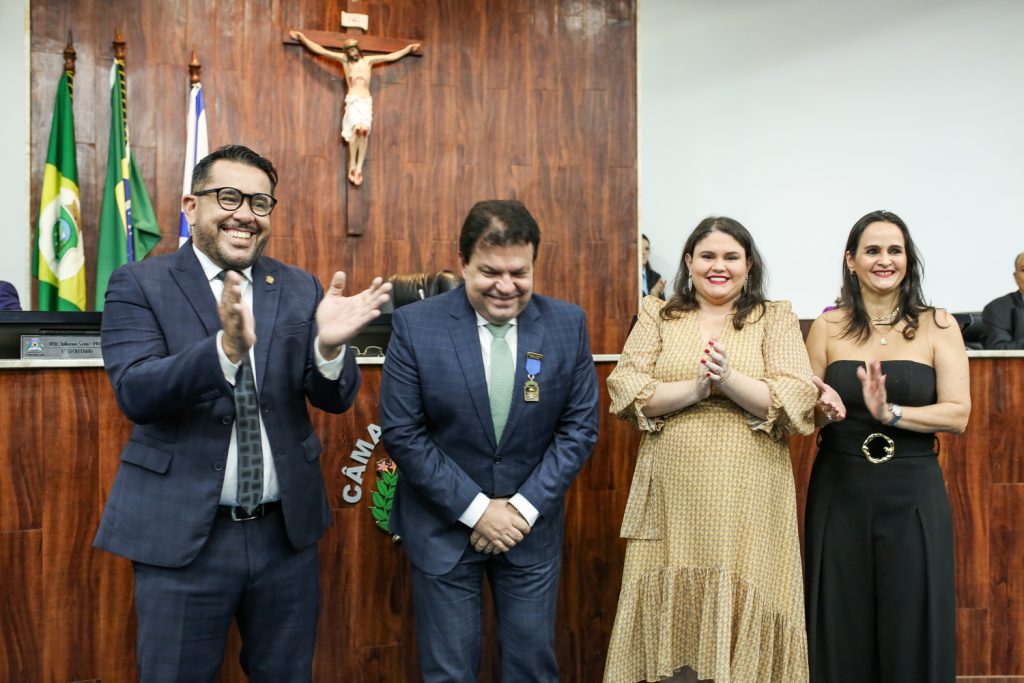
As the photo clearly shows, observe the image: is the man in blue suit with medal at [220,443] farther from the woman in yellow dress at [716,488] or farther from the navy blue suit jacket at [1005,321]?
the navy blue suit jacket at [1005,321]

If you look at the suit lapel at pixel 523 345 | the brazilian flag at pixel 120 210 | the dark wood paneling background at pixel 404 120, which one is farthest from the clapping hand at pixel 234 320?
the dark wood paneling background at pixel 404 120

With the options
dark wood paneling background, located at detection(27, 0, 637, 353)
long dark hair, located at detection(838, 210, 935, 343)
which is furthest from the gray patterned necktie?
dark wood paneling background, located at detection(27, 0, 637, 353)

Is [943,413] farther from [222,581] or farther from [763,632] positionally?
[222,581]

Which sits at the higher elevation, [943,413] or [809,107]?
[809,107]

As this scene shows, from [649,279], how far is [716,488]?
4.56m

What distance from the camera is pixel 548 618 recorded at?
7.25 feet

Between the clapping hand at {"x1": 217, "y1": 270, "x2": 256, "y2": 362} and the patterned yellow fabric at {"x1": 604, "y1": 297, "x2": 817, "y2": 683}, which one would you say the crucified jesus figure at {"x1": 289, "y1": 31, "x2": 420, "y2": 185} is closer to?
the patterned yellow fabric at {"x1": 604, "y1": 297, "x2": 817, "y2": 683}

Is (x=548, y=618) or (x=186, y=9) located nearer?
(x=548, y=618)

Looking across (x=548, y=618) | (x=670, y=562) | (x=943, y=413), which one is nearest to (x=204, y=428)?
(x=548, y=618)

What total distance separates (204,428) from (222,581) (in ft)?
1.09

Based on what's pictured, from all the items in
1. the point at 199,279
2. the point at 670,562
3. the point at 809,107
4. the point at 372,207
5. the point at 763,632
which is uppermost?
the point at 809,107

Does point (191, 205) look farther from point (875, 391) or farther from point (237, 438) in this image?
point (875, 391)

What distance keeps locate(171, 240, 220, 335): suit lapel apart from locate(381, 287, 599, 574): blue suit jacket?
43cm

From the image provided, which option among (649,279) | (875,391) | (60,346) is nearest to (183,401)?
(60,346)
